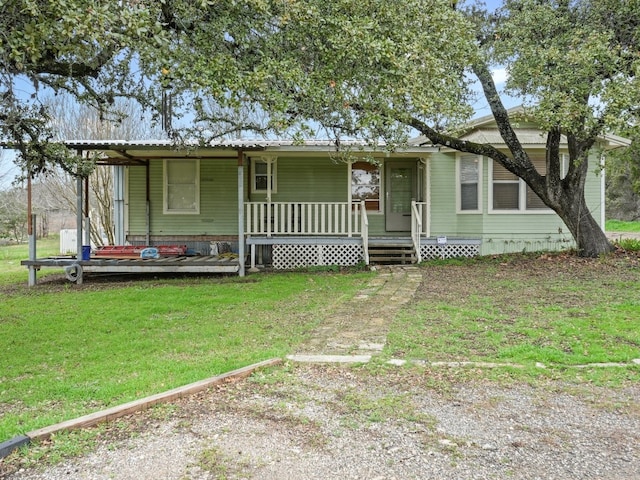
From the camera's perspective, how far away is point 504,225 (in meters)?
12.5

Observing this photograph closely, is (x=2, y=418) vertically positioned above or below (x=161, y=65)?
below

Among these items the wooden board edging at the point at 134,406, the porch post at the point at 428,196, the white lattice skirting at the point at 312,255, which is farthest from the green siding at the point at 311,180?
the wooden board edging at the point at 134,406

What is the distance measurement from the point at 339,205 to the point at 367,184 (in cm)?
122

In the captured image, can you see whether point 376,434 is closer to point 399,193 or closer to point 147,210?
point 399,193

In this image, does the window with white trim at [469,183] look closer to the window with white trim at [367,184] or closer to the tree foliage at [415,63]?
the tree foliage at [415,63]

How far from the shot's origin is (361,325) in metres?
5.93

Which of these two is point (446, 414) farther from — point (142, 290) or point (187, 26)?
point (142, 290)

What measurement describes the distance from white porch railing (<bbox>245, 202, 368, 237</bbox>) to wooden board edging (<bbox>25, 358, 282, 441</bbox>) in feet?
25.5

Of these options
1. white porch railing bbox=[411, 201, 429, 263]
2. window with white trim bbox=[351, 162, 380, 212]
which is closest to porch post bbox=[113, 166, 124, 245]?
window with white trim bbox=[351, 162, 380, 212]

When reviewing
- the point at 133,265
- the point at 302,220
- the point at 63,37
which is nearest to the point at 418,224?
the point at 302,220

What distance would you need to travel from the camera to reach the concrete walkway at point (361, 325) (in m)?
4.73

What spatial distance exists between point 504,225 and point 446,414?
33.3 feet

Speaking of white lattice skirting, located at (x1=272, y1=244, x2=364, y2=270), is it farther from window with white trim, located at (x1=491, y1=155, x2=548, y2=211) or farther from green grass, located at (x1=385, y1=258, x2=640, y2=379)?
window with white trim, located at (x1=491, y1=155, x2=548, y2=211)

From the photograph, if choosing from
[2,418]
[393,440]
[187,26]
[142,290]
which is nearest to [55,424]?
[2,418]
